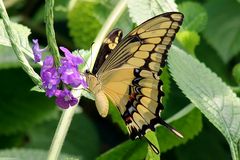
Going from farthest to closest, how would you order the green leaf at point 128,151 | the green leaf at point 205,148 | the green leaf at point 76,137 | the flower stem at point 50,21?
1. the green leaf at point 76,137
2. the green leaf at point 205,148
3. the green leaf at point 128,151
4. the flower stem at point 50,21

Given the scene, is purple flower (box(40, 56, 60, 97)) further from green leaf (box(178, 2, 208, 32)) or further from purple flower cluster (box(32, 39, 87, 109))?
green leaf (box(178, 2, 208, 32))

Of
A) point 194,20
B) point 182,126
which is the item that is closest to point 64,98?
point 182,126

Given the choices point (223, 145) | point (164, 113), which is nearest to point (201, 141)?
point (223, 145)

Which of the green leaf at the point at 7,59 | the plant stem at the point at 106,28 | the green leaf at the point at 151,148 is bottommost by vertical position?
the green leaf at the point at 151,148

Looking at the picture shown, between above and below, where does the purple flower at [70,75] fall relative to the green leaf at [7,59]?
above

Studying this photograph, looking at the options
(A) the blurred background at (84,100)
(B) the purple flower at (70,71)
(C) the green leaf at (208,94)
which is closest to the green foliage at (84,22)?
(A) the blurred background at (84,100)

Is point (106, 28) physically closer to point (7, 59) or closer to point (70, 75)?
point (70, 75)

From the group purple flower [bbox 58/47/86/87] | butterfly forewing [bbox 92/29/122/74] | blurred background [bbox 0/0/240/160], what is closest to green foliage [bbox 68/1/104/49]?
blurred background [bbox 0/0/240/160]

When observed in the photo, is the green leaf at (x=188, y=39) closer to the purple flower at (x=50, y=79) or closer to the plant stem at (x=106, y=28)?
the plant stem at (x=106, y=28)
